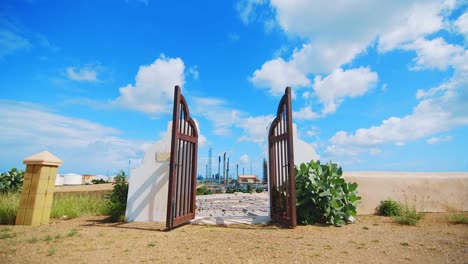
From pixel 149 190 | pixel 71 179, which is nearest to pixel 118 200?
pixel 149 190

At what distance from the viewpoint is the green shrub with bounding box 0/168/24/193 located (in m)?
8.53

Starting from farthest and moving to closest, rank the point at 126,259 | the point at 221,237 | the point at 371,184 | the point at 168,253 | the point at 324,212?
1. the point at 371,184
2. the point at 324,212
3. the point at 221,237
4. the point at 168,253
5. the point at 126,259

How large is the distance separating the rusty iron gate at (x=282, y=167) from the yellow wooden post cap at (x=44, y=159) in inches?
201

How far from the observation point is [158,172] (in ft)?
19.9

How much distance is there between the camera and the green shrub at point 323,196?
5395mm

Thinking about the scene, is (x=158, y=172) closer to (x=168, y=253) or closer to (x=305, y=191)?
(x=168, y=253)

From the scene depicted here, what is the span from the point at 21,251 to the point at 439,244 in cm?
595

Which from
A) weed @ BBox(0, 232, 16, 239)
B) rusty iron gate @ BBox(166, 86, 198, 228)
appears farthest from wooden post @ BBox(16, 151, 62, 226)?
rusty iron gate @ BBox(166, 86, 198, 228)

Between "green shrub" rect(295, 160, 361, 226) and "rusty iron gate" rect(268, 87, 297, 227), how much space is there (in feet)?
1.13

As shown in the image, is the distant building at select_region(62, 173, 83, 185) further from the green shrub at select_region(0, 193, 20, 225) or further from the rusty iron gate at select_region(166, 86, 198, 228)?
the rusty iron gate at select_region(166, 86, 198, 228)

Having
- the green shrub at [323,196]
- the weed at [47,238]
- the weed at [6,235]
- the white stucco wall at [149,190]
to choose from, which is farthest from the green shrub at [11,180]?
the green shrub at [323,196]

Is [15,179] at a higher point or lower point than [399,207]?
higher

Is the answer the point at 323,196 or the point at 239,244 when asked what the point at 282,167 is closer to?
the point at 323,196

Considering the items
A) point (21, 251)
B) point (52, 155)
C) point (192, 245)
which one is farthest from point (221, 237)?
point (52, 155)
